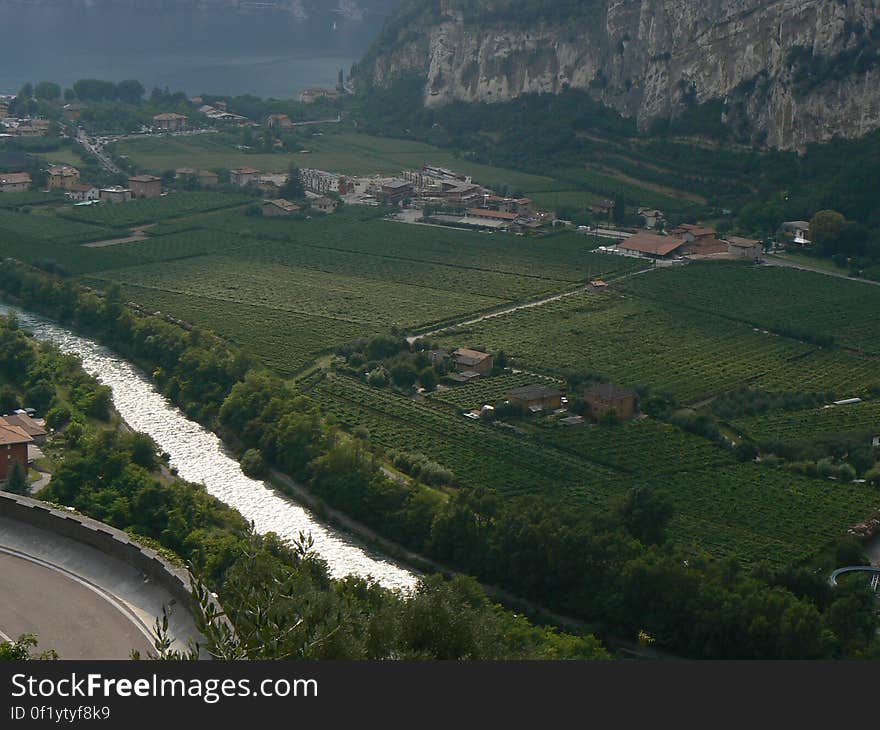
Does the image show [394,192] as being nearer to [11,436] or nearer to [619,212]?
[619,212]

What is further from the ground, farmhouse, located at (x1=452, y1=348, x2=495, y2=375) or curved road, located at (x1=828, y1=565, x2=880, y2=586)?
curved road, located at (x1=828, y1=565, x2=880, y2=586)

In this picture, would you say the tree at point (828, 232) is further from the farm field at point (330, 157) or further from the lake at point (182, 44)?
the lake at point (182, 44)

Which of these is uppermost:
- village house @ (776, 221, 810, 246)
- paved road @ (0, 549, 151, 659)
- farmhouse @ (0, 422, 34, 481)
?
paved road @ (0, 549, 151, 659)

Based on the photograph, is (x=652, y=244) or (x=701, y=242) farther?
(x=701, y=242)

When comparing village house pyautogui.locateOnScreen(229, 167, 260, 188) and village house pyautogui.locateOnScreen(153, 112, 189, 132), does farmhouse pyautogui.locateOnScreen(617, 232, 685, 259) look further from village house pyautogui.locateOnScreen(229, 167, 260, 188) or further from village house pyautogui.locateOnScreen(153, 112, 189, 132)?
village house pyautogui.locateOnScreen(153, 112, 189, 132)

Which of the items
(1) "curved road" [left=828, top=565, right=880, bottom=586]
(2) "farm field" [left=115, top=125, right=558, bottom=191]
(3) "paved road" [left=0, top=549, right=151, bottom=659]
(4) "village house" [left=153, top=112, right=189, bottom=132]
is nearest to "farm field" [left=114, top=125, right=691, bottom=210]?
(2) "farm field" [left=115, top=125, right=558, bottom=191]

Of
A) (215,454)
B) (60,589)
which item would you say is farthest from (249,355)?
(60,589)

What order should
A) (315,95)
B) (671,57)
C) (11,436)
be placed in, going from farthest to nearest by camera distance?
(315,95) → (671,57) → (11,436)

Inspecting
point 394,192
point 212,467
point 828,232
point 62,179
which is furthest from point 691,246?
point 62,179
